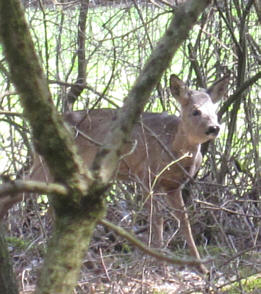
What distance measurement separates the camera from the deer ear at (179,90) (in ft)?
21.0

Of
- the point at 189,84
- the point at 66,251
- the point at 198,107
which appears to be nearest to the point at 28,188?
the point at 66,251

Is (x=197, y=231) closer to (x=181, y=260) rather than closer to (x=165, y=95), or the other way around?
(x=165, y=95)

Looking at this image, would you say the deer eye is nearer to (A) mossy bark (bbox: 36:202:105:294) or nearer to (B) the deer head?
(B) the deer head

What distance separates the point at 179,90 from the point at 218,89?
0.34 m

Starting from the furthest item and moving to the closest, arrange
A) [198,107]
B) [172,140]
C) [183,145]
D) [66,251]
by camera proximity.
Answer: [172,140], [183,145], [198,107], [66,251]

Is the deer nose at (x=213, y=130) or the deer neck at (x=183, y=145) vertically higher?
the deer nose at (x=213, y=130)

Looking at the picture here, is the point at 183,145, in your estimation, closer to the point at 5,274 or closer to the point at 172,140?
the point at 172,140

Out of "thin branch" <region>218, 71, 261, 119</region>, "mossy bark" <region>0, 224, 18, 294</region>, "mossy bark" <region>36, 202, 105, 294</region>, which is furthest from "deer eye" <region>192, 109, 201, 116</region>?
"mossy bark" <region>36, 202, 105, 294</region>

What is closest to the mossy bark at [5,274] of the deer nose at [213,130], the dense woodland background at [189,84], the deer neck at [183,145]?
the dense woodland background at [189,84]

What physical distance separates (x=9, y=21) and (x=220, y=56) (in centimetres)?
551

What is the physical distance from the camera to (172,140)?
6715mm

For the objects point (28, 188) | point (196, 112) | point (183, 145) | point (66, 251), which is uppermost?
point (196, 112)

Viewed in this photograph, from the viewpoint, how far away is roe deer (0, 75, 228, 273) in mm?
6094

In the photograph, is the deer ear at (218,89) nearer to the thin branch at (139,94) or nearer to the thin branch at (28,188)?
the thin branch at (139,94)
